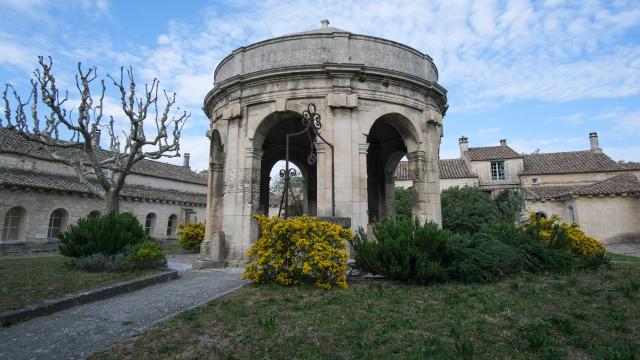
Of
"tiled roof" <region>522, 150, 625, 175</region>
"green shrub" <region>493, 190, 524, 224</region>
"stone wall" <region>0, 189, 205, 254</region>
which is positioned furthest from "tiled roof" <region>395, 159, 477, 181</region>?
"stone wall" <region>0, 189, 205, 254</region>

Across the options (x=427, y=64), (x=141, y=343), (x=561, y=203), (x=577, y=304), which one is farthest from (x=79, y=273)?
(x=561, y=203)

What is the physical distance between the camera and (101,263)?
29.4ft

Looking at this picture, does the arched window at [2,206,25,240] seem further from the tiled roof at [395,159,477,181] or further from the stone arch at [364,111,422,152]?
the tiled roof at [395,159,477,181]

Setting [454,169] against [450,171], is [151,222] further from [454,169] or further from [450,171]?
[454,169]

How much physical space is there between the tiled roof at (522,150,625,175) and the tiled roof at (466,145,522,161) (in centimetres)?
173

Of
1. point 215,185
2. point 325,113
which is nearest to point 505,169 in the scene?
point 325,113

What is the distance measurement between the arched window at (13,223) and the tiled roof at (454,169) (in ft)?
102

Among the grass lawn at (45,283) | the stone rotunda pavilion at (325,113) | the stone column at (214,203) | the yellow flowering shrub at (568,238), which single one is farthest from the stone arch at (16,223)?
the yellow flowering shrub at (568,238)

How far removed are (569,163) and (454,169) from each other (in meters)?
9.94

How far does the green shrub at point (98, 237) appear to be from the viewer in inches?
380

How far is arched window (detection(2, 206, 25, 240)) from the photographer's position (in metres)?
18.4

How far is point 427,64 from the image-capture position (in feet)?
40.1

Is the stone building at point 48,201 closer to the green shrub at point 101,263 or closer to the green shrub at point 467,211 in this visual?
the green shrub at point 101,263

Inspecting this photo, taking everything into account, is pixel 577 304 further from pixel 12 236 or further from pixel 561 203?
pixel 561 203
